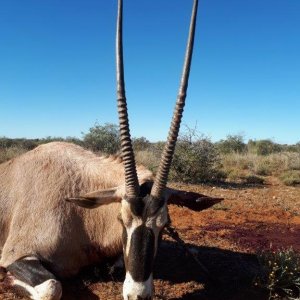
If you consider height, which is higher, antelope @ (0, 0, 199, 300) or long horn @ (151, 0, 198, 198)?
long horn @ (151, 0, 198, 198)

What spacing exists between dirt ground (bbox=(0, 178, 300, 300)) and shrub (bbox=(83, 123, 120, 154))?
1130 cm

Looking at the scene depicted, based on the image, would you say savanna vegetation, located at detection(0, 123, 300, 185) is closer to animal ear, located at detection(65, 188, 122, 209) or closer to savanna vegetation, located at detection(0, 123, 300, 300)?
savanna vegetation, located at detection(0, 123, 300, 300)

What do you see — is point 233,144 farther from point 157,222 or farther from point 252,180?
point 157,222

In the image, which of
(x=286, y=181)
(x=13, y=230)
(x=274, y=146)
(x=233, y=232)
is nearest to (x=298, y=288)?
(x=233, y=232)

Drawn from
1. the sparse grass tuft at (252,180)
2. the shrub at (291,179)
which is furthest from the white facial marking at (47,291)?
the shrub at (291,179)

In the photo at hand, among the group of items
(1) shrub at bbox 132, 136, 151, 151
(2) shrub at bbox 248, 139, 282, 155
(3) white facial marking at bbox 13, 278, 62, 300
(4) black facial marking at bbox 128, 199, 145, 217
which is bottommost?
(3) white facial marking at bbox 13, 278, 62, 300

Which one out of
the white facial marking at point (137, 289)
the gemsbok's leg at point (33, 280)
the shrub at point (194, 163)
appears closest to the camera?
the white facial marking at point (137, 289)

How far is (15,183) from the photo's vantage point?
579 cm

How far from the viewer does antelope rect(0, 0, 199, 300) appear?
4203 millimetres

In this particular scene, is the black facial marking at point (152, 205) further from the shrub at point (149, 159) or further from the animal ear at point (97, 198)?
the shrub at point (149, 159)

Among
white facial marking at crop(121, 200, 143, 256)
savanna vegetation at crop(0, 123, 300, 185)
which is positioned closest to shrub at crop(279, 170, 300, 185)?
savanna vegetation at crop(0, 123, 300, 185)

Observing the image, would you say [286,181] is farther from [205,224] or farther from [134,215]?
[134,215]

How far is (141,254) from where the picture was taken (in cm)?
404

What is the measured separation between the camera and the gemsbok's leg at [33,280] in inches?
175
